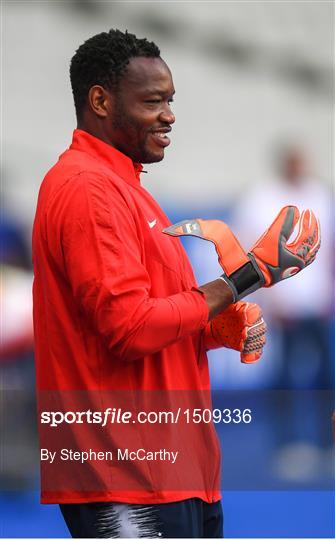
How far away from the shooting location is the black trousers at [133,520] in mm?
1925

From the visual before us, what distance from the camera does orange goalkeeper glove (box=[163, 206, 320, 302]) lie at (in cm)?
200

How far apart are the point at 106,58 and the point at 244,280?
0.53 m

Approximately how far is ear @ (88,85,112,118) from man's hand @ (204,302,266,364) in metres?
0.49

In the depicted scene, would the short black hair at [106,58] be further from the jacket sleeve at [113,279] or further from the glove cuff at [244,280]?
the glove cuff at [244,280]

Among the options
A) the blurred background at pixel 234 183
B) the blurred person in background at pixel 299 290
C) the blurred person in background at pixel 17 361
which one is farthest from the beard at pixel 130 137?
the blurred person in background at pixel 299 290

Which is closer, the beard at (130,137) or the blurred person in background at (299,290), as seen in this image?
the beard at (130,137)

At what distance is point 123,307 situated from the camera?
1866mm

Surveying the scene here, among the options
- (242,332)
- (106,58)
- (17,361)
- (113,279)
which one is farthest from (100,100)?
(17,361)

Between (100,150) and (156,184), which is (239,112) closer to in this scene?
(156,184)

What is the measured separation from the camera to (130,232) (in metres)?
1.96

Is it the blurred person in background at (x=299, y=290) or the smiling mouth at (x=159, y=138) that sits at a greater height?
the blurred person in background at (x=299, y=290)

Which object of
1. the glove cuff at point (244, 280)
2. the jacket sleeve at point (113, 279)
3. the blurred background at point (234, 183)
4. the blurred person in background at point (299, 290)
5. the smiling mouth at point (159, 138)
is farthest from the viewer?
the blurred person in background at point (299, 290)

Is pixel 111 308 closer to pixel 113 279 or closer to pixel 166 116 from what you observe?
pixel 113 279

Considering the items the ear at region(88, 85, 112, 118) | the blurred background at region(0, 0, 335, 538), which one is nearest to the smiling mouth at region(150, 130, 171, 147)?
the ear at region(88, 85, 112, 118)
